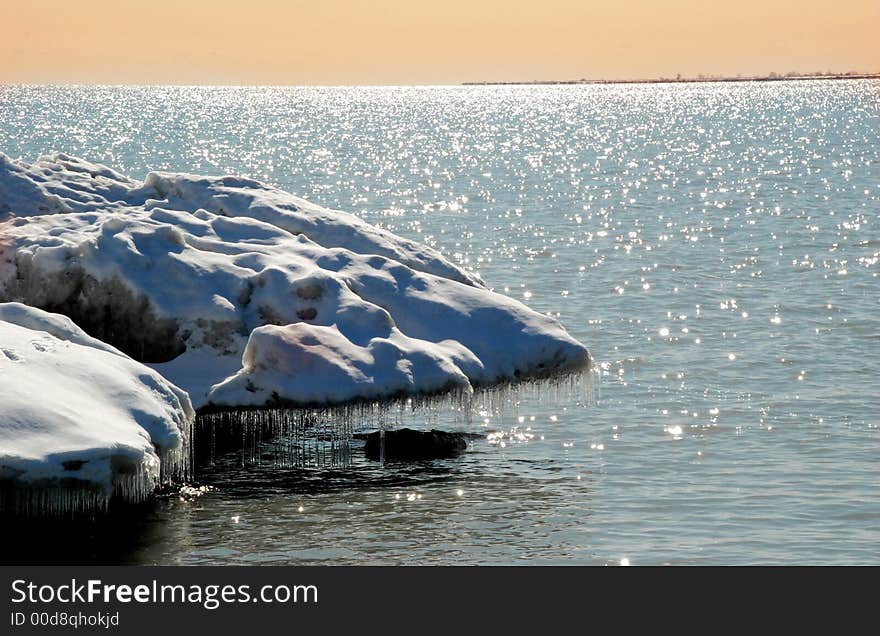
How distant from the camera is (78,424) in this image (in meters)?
14.4

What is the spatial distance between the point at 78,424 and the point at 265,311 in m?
4.77

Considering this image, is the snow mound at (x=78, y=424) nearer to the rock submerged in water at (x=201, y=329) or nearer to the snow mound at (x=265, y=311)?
the rock submerged in water at (x=201, y=329)

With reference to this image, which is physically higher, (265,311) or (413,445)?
(265,311)

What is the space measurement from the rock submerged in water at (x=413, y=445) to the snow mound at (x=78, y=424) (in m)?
3.92

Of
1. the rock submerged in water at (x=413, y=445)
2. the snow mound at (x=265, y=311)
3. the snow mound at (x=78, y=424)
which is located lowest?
the rock submerged in water at (x=413, y=445)

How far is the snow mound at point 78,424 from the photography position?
13922 mm

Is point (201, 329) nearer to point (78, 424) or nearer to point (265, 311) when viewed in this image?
point (265, 311)

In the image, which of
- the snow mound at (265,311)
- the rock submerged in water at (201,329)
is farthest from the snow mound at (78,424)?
the snow mound at (265,311)

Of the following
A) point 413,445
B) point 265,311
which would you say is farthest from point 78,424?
point 413,445

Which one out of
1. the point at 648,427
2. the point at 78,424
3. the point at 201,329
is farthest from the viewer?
the point at 648,427

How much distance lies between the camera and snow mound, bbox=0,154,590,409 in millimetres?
17500

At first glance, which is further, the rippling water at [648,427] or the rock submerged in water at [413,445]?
the rock submerged in water at [413,445]

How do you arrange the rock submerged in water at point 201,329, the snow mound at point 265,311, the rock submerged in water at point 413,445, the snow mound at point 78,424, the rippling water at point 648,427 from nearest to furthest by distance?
the snow mound at point 78,424
the rock submerged in water at point 201,329
the rippling water at point 648,427
the snow mound at point 265,311
the rock submerged in water at point 413,445

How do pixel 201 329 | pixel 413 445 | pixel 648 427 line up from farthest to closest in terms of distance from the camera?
pixel 648 427
pixel 413 445
pixel 201 329
